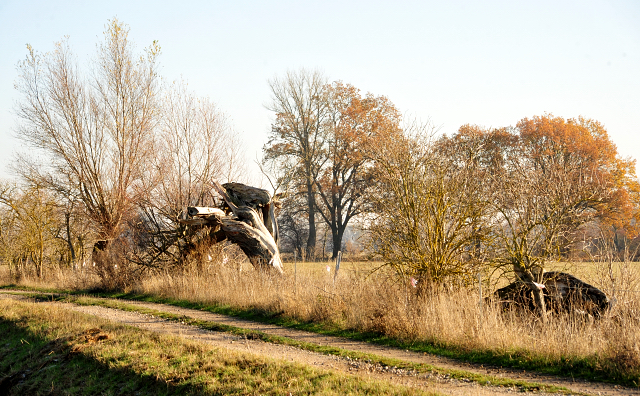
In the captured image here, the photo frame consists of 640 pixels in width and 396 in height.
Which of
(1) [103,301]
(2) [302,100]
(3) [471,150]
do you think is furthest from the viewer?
(2) [302,100]

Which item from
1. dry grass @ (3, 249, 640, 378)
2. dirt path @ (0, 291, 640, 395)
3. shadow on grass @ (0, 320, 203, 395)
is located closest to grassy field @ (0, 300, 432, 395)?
shadow on grass @ (0, 320, 203, 395)

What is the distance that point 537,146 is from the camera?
32156 millimetres

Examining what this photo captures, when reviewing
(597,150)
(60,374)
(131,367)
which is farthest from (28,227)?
(597,150)

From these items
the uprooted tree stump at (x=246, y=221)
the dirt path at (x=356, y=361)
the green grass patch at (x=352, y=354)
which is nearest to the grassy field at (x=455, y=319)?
the dirt path at (x=356, y=361)

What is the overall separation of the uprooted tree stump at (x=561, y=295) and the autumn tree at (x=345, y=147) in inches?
1041

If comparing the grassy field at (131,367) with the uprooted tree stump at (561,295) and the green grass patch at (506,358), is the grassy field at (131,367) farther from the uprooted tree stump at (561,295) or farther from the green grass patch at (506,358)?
the uprooted tree stump at (561,295)

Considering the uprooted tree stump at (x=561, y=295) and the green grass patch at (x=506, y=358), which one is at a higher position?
the uprooted tree stump at (x=561, y=295)

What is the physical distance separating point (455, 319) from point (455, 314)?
0.37ft

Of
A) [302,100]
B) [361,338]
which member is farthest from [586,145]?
[361,338]

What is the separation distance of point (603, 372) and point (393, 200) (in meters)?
5.35

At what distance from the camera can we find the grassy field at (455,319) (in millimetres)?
7055

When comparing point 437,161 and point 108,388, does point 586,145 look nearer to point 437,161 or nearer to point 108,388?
point 437,161

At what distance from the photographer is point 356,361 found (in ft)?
25.3

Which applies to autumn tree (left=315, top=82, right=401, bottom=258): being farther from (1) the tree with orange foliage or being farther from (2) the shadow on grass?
(2) the shadow on grass
